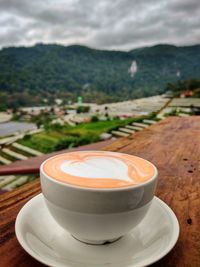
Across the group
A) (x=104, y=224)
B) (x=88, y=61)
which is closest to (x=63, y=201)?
(x=104, y=224)

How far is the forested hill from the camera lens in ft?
60.4

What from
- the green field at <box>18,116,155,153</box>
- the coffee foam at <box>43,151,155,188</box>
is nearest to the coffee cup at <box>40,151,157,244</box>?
the coffee foam at <box>43,151,155,188</box>

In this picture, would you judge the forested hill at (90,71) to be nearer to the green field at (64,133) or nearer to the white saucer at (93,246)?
the green field at (64,133)

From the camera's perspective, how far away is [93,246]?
243mm

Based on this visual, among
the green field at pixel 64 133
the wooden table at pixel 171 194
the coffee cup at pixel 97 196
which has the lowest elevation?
the green field at pixel 64 133

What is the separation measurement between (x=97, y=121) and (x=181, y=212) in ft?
22.0

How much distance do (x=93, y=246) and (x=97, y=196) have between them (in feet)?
0.22

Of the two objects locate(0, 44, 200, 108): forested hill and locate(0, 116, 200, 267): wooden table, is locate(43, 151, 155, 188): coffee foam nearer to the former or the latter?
locate(0, 116, 200, 267): wooden table

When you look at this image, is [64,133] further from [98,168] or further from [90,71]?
[90,71]

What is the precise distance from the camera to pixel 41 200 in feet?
0.99

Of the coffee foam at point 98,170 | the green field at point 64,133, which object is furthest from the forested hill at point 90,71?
the coffee foam at point 98,170

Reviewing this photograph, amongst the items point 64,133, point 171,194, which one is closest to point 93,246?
point 171,194

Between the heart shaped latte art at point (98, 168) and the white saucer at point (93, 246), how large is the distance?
0.06 metres

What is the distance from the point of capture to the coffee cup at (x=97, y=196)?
8.2 inches
